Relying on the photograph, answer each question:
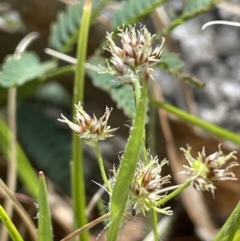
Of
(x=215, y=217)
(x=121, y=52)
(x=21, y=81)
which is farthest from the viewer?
(x=215, y=217)

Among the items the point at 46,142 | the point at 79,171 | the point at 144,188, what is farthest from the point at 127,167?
the point at 46,142

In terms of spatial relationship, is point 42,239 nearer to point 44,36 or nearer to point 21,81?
point 21,81

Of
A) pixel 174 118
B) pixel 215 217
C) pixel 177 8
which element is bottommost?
pixel 215 217

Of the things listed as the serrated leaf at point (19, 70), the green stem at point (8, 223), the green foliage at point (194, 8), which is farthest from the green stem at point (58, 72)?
the green stem at point (8, 223)

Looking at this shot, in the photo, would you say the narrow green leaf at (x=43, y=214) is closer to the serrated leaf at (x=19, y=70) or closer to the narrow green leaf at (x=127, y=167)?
the narrow green leaf at (x=127, y=167)

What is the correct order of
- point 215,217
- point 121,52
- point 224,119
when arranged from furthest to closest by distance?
point 224,119
point 215,217
point 121,52

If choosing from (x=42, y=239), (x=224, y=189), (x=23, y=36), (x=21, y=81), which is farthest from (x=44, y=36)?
(x=42, y=239)

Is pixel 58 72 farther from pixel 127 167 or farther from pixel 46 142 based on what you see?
pixel 127 167
